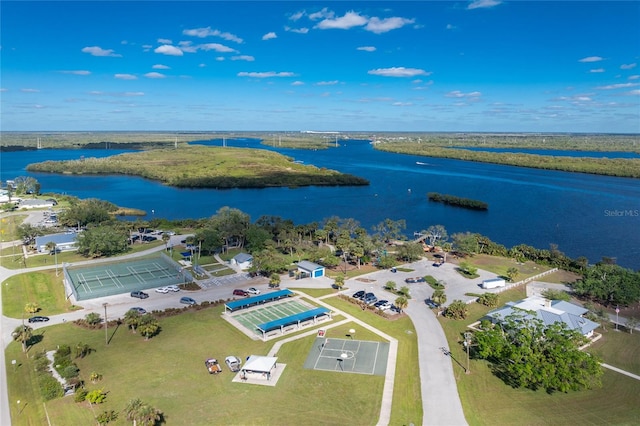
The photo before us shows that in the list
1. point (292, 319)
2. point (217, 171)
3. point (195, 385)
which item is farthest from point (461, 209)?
point (217, 171)

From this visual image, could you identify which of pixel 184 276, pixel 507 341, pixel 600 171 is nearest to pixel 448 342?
pixel 507 341

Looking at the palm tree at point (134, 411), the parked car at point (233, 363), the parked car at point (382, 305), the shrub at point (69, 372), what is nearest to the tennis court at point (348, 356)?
the parked car at point (233, 363)

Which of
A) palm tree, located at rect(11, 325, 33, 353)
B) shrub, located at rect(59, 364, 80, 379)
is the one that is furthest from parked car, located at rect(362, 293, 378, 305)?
palm tree, located at rect(11, 325, 33, 353)

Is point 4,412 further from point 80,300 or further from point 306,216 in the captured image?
point 306,216

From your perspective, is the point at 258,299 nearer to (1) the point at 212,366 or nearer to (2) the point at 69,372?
(1) the point at 212,366

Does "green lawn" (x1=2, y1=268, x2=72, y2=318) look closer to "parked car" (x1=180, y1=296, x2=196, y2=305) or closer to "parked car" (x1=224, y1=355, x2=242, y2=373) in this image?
"parked car" (x1=180, y1=296, x2=196, y2=305)

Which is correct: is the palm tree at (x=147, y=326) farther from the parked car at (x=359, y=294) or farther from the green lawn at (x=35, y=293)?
the parked car at (x=359, y=294)

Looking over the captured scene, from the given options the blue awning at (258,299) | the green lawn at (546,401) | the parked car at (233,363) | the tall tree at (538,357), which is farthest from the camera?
the blue awning at (258,299)
